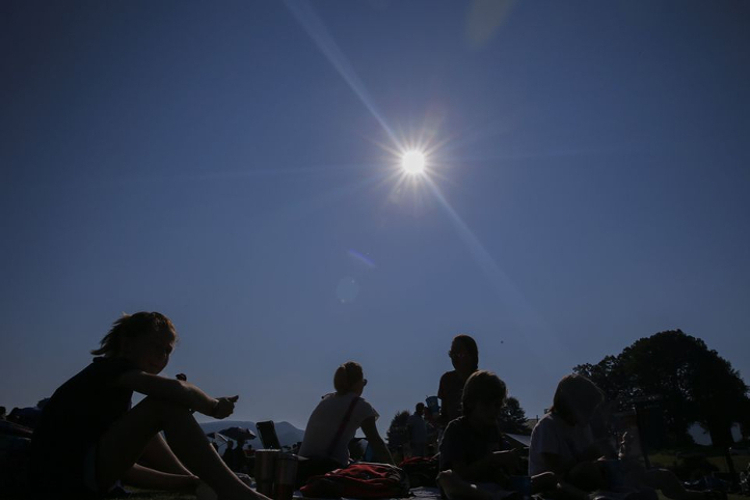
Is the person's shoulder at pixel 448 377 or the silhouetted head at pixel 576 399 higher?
the person's shoulder at pixel 448 377

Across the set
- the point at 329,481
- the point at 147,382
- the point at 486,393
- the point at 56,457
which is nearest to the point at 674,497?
the point at 486,393

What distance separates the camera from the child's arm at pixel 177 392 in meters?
2.76

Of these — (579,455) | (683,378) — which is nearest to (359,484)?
(579,455)

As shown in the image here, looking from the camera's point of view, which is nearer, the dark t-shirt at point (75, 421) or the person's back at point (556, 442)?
the dark t-shirt at point (75, 421)

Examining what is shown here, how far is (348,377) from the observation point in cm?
569

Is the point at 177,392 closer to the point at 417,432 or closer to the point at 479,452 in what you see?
the point at 479,452

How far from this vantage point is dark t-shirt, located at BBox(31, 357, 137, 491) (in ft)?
8.45

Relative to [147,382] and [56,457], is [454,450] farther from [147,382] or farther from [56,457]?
[56,457]

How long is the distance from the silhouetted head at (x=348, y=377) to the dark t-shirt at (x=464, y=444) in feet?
5.29

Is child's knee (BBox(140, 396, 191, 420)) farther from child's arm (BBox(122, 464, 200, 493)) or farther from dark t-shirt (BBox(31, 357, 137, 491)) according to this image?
child's arm (BBox(122, 464, 200, 493))

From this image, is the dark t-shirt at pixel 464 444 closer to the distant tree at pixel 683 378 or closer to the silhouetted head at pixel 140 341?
the silhouetted head at pixel 140 341

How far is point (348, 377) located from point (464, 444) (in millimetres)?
1880

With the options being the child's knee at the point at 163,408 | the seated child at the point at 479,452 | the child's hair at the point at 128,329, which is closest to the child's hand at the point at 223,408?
the child's knee at the point at 163,408

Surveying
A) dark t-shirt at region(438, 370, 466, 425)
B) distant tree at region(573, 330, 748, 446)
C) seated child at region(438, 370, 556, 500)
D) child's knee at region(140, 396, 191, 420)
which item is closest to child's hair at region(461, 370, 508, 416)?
seated child at region(438, 370, 556, 500)
